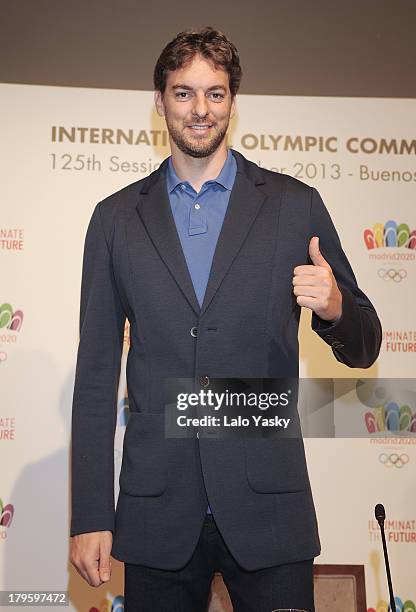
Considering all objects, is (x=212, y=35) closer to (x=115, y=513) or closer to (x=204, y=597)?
(x=115, y=513)

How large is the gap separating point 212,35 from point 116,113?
4.36ft

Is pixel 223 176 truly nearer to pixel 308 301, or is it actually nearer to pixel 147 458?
pixel 308 301

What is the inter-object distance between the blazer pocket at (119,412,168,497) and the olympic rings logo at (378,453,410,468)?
1.62 meters

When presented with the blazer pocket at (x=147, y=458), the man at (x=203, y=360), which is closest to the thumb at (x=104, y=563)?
the man at (x=203, y=360)

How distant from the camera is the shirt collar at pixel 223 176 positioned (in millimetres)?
1700

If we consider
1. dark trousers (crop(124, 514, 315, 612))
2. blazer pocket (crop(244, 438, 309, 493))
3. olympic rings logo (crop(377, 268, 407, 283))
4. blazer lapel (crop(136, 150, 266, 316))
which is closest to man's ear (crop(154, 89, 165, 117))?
blazer lapel (crop(136, 150, 266, 316))

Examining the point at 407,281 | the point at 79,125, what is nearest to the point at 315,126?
the point at 407,281

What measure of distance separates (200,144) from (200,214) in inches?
6.6

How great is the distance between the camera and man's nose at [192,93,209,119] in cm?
167

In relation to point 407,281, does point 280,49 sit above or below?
above

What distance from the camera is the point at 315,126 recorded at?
9.96 feet

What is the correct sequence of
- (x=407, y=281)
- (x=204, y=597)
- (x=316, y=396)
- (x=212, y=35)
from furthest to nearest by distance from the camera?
(x=407, y=281), (x=316, y=396), (x=212, y=35), (x=204, y=597)

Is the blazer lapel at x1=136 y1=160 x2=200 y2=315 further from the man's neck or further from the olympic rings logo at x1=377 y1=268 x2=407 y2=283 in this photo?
the olympic rings logo at x1=377 y1=268 x2=407 y2=283
